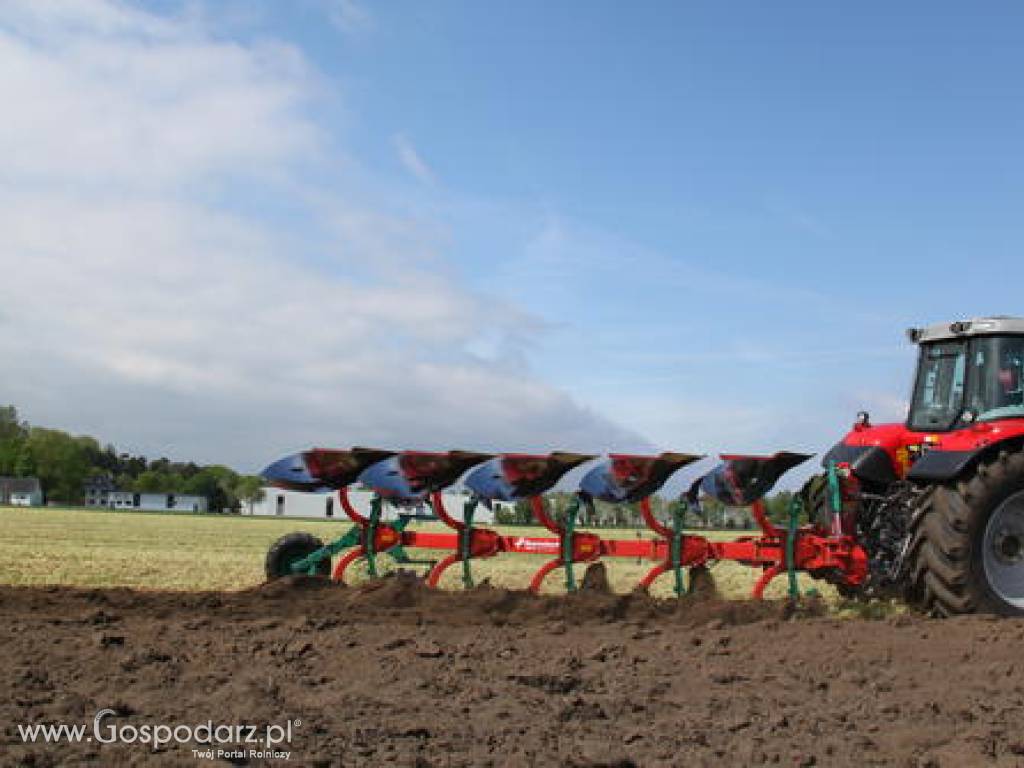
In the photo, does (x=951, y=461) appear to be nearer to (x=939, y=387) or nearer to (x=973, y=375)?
(x=973, y=375)

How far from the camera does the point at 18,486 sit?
9425 centimetres

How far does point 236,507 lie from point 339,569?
10330 centimetres

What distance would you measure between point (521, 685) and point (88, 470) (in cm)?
11003

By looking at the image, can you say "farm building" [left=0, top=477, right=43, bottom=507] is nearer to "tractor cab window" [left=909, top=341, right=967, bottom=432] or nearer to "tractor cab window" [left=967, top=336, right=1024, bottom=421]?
"tractor cab window" [left=909, top=341, right=967, bottom=432]

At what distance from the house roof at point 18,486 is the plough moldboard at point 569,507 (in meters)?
95.0

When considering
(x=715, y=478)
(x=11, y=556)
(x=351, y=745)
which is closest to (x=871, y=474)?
(x=715, y=478)

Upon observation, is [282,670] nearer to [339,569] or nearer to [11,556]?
[339,569]

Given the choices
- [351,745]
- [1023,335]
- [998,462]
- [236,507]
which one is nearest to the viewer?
[351,745]

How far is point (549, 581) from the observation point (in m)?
11.9

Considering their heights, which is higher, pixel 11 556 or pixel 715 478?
pixel 715 478

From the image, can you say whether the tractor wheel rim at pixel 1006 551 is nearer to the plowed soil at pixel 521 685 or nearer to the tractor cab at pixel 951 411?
the tractor cab at pixel 951 411

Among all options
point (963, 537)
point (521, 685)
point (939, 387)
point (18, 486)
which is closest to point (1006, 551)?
point (963, 537)

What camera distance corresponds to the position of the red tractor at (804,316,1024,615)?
23.1ft

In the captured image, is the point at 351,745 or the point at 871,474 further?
the point at 871,474
